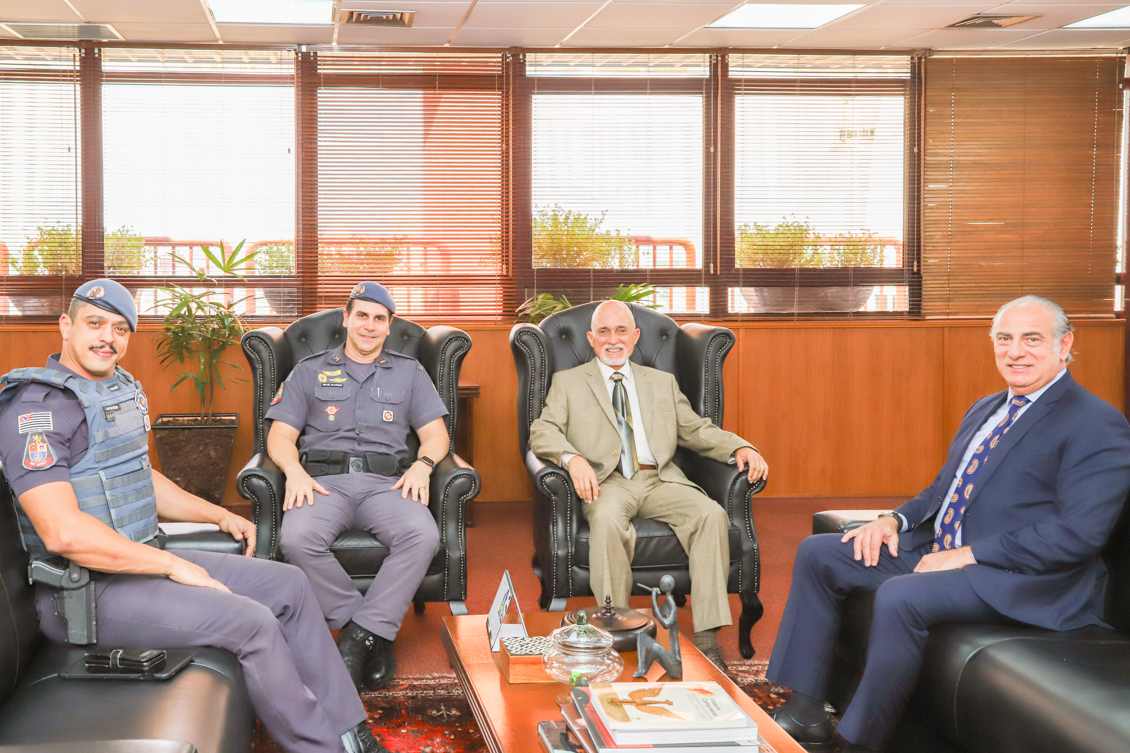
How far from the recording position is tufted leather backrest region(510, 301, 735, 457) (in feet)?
11.8

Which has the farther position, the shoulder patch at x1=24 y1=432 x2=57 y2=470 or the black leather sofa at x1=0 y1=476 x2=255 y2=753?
the shoulder patch at x1=24 y1=432 x2=57 y2=470

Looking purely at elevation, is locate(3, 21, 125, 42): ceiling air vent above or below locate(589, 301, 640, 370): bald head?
above

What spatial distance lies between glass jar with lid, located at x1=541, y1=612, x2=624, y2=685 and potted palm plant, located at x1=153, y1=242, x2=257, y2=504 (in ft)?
11.3

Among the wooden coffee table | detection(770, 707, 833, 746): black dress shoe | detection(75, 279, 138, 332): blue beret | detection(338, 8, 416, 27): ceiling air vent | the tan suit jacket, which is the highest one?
detection(338, 8, 416, 27): ceiling air vent

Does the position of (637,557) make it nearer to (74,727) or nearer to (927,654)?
(927,654)

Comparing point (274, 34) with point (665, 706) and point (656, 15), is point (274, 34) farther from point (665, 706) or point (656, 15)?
point (665, 706)

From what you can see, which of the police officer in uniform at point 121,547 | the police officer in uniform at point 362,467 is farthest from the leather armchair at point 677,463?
the police officer in uniform at point 121,547

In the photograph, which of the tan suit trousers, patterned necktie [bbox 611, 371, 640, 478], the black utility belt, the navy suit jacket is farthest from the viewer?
patterned necktie [bbox 611, 371, 640, 478]

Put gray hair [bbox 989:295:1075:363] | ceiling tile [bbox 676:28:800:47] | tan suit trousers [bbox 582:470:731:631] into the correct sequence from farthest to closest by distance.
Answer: ceiling tile [bbox 676:28:800:47]
tan suit trousers [bbox 582:470:731:631]
gray hair [bbox 989:295:1075:363]

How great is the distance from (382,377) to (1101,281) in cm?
485

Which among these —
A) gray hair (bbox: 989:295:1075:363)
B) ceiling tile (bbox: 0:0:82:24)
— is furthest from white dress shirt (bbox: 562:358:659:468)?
ceiling tile (bbox: 0:0:82:24)

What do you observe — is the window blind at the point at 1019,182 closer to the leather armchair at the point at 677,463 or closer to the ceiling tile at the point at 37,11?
the leather armchair at the point at 677,463

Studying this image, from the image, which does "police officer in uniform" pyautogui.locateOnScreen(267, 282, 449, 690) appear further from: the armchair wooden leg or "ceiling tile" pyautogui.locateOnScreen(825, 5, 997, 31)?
"ceiling tile" pyautogui.locateOnScreen(825, 5, 997, 31)

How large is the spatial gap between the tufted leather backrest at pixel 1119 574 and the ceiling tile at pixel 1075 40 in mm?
4084
